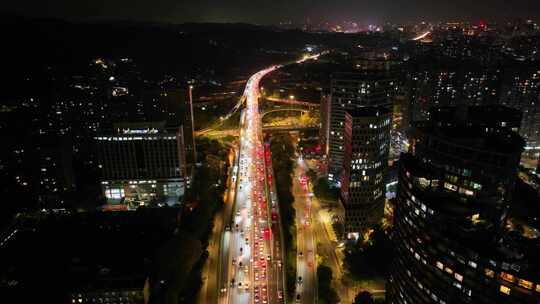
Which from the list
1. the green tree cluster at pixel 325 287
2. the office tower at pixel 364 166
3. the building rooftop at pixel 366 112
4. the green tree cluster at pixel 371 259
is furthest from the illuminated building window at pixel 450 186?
the building rooftop at pixel 366 112

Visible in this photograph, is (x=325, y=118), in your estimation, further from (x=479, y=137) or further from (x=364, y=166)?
(x=479, y=137)

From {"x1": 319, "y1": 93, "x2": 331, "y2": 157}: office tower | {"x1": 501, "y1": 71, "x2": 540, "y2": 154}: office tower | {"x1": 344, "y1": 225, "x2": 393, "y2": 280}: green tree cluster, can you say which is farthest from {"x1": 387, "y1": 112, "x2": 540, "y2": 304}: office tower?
{"x1": 501, "y1": 71, "x2": 540, "y2": 154}: office tower

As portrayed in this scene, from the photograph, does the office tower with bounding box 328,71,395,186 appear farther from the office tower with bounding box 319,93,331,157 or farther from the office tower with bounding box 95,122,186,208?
the office tower with bounding box 95,122,186,208

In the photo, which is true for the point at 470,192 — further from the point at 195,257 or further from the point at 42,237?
the point at 42,237

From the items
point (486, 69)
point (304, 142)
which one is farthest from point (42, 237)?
point (486, 69)

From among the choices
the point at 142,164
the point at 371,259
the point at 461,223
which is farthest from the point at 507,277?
the point at 142,164

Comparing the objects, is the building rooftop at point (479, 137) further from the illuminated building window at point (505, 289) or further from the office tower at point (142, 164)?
the office tower at point (142, 164)
